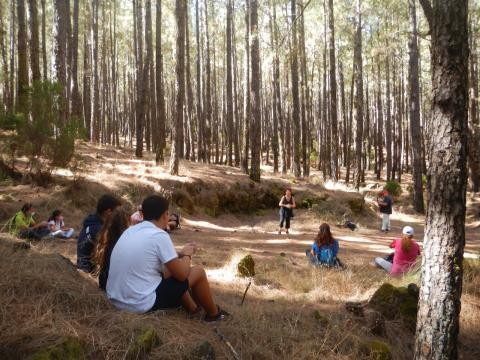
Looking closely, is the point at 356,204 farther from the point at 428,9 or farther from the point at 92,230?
the point at 428,9

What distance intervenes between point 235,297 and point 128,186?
7.83m

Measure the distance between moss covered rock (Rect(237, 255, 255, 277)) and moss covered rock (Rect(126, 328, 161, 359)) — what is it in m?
3.43

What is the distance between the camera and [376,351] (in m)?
4.14

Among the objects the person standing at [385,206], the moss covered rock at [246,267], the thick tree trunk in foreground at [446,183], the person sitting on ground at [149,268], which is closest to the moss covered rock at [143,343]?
the person sitting on ground at [149,268]

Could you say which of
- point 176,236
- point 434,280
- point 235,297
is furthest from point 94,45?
point 434,280

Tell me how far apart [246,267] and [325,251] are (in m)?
1.91

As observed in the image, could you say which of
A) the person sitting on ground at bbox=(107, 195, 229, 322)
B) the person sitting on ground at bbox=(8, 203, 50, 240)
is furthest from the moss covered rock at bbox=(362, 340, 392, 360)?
the person sitting on ground at bbox=(8, 203, 50, 240)

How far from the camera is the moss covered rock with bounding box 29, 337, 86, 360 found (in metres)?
2.74

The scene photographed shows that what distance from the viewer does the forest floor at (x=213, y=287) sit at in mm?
3262

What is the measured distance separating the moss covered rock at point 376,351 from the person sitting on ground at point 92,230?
3184mm

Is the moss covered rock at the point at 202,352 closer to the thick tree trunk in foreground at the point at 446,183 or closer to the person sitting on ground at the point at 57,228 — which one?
the thick tree trunk in foreground at the point at 446,183

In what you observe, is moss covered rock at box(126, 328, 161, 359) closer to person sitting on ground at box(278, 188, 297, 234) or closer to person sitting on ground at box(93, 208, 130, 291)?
person sitting on ground at box(93, 208, 130, 291)

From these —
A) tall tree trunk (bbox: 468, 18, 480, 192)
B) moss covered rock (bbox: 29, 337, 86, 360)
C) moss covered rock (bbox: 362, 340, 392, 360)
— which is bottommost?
Answer: moss covered rock (bbox: 362, 340, 392, 360)

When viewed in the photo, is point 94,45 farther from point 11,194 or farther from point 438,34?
point 438,34
